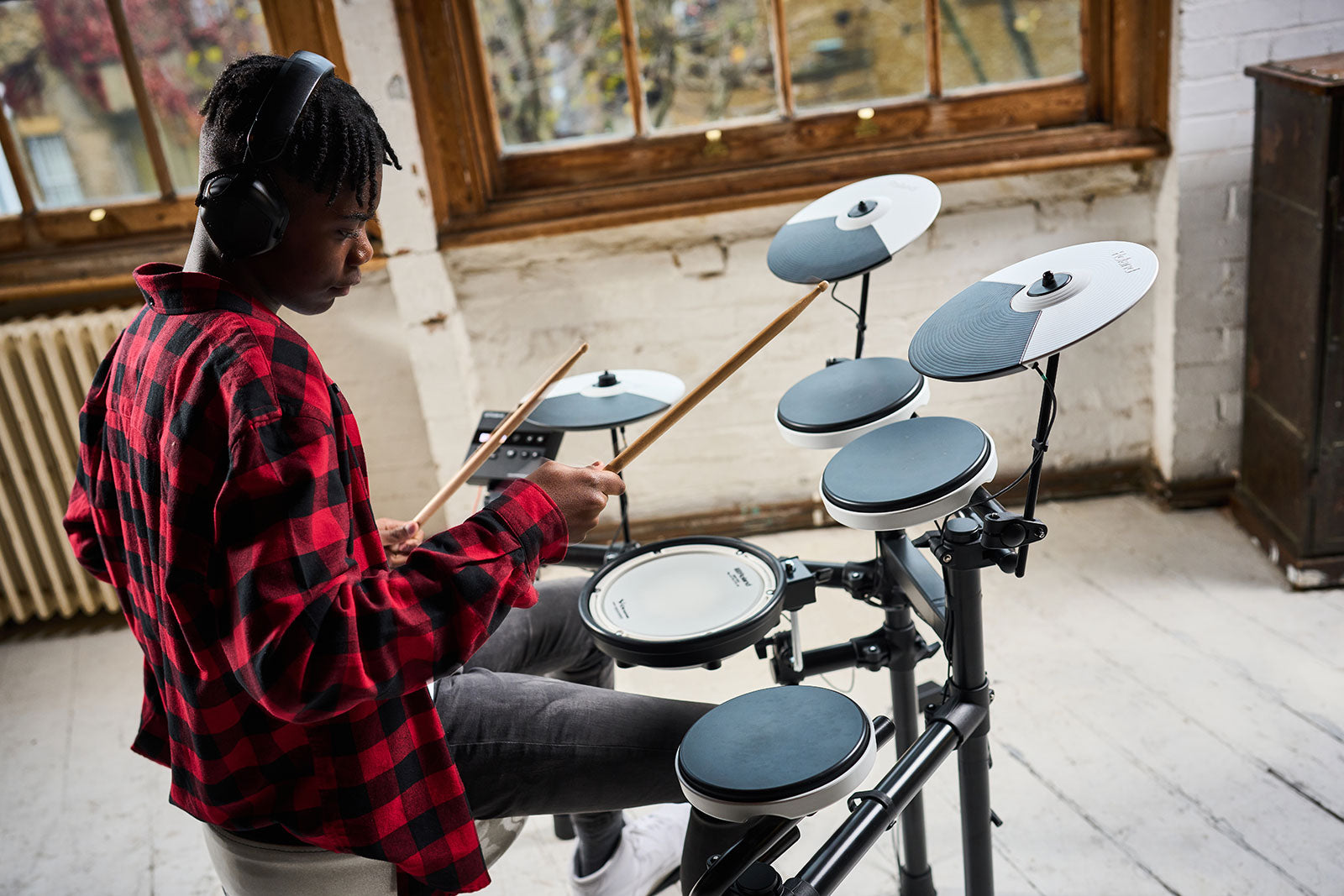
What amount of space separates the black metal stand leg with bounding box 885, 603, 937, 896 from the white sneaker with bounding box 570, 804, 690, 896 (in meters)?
0.35

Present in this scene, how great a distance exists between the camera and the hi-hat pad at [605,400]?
5.56 feet

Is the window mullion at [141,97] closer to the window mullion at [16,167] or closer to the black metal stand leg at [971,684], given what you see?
the window mullion at [16,167]

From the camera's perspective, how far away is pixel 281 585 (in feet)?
3.01

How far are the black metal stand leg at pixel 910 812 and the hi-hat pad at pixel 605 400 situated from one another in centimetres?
49

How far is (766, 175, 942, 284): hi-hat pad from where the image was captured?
1523 mm

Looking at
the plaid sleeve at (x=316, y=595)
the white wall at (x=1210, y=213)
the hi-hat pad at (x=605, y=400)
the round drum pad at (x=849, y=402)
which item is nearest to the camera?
the plaid sleeve at (x=316, y=595)

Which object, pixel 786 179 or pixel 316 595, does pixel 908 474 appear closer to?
pixel 316 595

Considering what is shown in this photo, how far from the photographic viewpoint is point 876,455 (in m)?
1.41

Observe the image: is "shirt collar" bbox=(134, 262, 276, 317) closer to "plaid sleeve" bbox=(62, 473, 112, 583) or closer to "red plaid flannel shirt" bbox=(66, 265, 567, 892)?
"red plaid flannel shirt" bbox=(66, 265, 567, 892)

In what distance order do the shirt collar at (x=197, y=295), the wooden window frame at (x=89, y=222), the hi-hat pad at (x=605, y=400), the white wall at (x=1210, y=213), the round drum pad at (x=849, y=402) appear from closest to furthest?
the shirt collar at (x=197, y=295) < the round drum pad at (x=849, y=402) < the hi-hat pad at (x=605, y=400) < the white wall at (x=1210, y=213) < the wooden window frame at (x=89, y=222)

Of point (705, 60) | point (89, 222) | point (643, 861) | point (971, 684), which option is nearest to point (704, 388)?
point (971, 684)

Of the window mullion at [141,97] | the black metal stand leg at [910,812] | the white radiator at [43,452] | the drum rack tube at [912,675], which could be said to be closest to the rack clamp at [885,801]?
the drum rack tube at [912,675]

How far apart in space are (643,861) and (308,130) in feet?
4.13

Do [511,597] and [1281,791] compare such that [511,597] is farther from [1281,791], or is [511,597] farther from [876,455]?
[1281,791]
